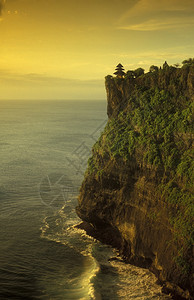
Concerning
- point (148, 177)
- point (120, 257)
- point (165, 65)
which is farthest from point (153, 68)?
point (120, 257)

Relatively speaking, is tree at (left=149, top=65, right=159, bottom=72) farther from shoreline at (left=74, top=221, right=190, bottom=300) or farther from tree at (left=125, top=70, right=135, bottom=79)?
shoreline at (left=74, top=221, right=190, bottom=300)

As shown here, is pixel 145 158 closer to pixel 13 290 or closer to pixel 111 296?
pixel 111 296

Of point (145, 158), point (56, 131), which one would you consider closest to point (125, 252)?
point (145, 158)

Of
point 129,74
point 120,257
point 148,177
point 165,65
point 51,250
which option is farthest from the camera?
point 129,74

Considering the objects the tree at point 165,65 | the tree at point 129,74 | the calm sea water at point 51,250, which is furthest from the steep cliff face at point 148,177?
the calm sea water at point 51,250

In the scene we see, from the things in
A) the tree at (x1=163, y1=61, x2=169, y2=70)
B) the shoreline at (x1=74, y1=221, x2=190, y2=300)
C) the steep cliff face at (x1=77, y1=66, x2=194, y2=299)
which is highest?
the tree at (x1=163, y1=61, x2=169, y2=70)

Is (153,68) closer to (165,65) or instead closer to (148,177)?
(165,65)

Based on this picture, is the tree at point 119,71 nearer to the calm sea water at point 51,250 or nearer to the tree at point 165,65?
the tree at point 165,65

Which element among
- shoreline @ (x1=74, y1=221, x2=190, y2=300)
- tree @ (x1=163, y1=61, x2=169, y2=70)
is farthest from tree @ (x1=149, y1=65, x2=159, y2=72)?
shoreline @ (x1=74, y1=221, x2=190, y2=300)
